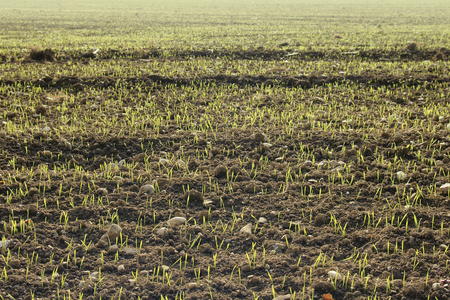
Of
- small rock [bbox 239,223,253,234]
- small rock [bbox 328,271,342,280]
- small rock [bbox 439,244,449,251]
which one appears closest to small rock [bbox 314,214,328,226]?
small rock [bbox 239,223,253,234]

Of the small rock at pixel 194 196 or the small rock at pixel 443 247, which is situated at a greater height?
the small rock at pixel 194 196

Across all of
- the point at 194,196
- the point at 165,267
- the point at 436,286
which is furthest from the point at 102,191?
the point at 436,286

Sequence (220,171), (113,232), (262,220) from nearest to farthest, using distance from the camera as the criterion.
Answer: (113,232) → (262,220) → (220,171)

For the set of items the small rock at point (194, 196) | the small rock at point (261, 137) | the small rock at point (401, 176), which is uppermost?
the small rock at point (261, 137)

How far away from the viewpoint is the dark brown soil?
2.92 metres

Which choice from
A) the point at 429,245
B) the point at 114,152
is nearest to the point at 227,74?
the point at 114,152

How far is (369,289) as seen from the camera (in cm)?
281

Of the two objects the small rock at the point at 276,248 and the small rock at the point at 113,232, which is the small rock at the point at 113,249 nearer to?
the small rock at the point at 113,232

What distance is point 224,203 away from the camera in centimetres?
399

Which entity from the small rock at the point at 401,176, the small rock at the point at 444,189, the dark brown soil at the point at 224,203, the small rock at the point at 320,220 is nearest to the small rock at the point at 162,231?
the dark brown soil at the point at 224,203

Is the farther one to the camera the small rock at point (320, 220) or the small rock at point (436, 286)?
the small rock at point (320, 220)

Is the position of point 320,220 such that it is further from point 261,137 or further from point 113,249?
point 261,137

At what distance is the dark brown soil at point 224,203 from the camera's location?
2924mm

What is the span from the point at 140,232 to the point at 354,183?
2.26 m
